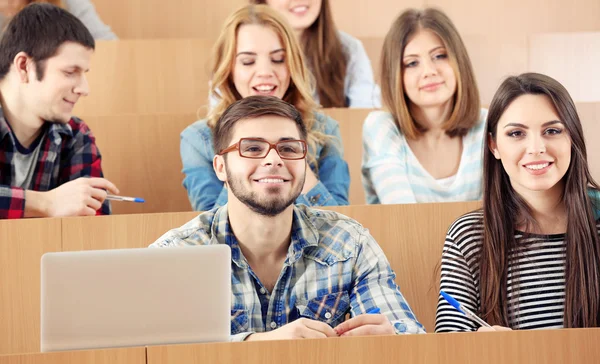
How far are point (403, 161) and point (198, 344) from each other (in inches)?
36.8

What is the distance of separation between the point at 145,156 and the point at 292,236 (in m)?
0.70

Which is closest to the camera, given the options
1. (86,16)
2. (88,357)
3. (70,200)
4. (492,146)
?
(88,357)

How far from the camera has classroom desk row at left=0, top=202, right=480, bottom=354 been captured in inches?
52.4

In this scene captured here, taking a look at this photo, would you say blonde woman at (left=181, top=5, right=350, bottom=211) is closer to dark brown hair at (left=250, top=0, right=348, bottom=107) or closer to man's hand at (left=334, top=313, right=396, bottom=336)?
dark brown hair at (left=250, top=0, right=348, bottom=107)

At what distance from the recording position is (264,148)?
1240 mm

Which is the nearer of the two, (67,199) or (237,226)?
(237,226)

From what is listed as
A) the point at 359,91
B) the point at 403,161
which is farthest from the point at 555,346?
the point at 359,91

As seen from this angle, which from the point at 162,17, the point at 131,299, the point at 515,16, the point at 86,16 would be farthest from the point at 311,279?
the point at 515,16

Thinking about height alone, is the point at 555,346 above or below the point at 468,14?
below

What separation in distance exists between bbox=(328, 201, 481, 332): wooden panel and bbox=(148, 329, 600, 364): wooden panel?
21.5 inches

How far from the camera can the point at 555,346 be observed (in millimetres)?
861

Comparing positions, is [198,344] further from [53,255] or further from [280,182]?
[280,182]

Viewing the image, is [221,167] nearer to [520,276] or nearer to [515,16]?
[520,276]

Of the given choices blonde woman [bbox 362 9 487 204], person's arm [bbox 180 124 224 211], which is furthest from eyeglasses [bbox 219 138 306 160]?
blonde woman [bbox 362 9 487 204]
